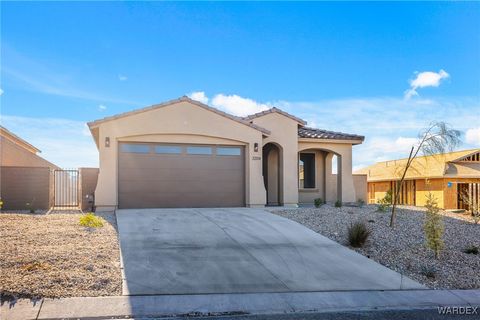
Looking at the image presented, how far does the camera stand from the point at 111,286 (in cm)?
688

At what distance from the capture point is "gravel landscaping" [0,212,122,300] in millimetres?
6590

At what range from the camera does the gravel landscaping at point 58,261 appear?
21.6ft

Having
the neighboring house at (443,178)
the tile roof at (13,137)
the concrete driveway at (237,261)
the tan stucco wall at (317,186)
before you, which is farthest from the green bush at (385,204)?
the tile roof at (13,137)

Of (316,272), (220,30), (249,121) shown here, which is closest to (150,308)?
(316,272)

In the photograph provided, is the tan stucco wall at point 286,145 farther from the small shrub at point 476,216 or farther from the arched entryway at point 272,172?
the small shrub at point 476,216

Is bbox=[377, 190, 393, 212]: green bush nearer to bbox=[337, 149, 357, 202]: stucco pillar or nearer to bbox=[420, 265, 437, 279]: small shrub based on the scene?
bbox=[337, 149, 357, 202]: stucco pillar

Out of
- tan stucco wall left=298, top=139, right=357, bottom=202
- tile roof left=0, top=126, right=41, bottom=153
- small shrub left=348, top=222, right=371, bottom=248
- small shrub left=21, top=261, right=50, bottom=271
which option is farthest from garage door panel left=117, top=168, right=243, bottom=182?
tile roof left=0, top=126, right=41, bottom=153

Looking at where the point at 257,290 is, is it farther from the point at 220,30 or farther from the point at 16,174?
the point at 16,174

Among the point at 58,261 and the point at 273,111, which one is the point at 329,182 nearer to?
the point at 273,111

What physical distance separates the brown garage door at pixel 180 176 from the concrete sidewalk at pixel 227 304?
9794 mm

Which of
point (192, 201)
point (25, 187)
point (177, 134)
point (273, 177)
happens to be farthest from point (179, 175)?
point (25, 187)

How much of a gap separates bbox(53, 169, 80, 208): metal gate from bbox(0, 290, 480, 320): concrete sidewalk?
12.9 meters

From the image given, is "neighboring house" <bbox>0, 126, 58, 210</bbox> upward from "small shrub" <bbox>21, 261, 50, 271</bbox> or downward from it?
upward

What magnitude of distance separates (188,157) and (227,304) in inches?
419
